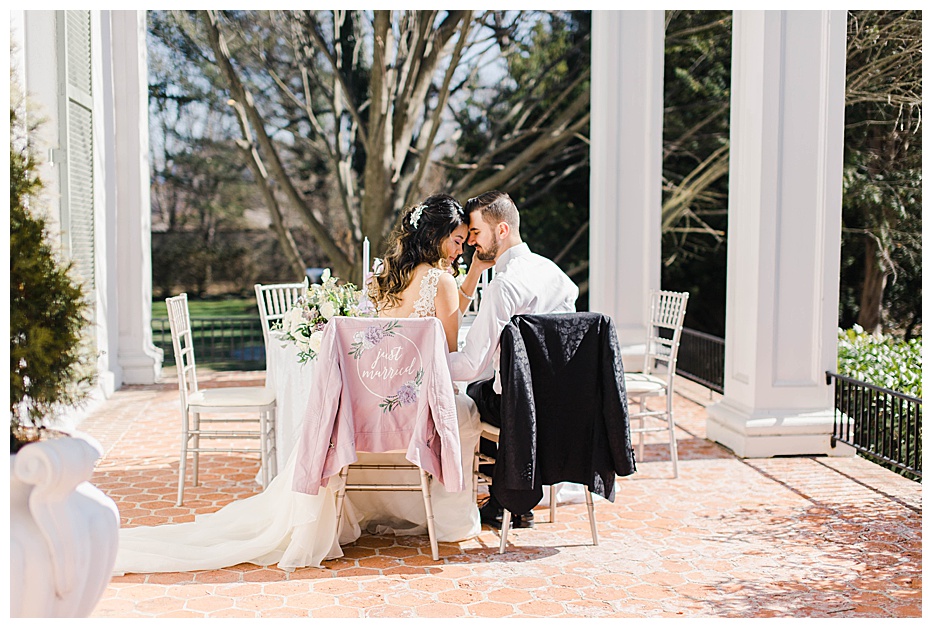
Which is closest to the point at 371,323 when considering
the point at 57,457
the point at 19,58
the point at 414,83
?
the point at 57,457

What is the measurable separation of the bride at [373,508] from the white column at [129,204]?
4686 mm

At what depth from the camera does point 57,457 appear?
2.06 m

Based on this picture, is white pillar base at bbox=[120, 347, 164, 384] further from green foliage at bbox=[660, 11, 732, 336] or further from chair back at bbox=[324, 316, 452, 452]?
green foliage at bbox=[660, 11, 732, 336]

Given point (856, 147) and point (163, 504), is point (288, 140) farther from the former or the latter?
point (163, 504)

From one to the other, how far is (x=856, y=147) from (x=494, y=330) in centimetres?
909

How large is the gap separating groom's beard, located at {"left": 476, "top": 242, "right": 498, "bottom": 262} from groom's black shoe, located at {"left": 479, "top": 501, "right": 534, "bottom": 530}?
1139 millimetres

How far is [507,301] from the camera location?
403 cm

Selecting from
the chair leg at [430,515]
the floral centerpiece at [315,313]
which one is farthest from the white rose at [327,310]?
the chair leg at [430,515]

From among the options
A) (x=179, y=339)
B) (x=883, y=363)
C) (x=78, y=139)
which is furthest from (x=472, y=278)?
(x=78, y=139)

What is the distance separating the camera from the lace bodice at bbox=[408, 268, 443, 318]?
4031 millimetres

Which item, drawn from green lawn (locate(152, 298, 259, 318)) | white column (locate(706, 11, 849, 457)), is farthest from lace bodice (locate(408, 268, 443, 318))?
green lawn (locate(152, 298, 259, 318))

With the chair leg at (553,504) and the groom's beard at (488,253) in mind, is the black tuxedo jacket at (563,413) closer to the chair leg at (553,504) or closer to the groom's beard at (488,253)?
the chair leg at (553,504)

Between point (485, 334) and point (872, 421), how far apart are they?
8.97ft

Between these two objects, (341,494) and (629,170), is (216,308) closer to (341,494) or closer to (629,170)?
(629,170)
